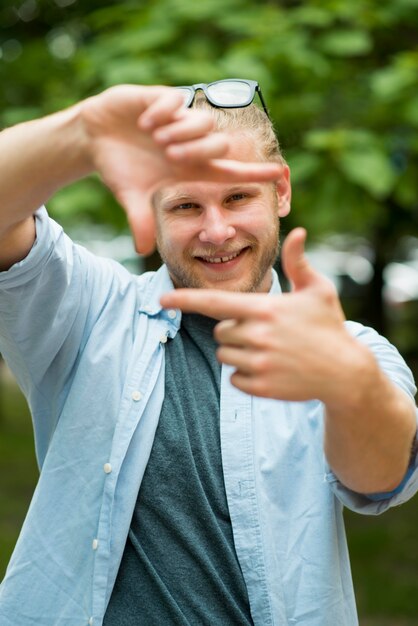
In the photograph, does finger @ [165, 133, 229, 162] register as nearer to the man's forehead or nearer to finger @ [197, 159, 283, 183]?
finger @ [197, 159, 283, 183]

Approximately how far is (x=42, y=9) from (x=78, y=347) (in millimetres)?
4582

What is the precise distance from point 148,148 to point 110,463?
2.52 feet

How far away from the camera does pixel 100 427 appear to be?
76.8 inches

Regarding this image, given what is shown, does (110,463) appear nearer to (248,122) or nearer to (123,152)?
(123,152)

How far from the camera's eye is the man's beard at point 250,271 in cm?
204

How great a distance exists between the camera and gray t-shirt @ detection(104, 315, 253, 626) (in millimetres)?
Result: 1826

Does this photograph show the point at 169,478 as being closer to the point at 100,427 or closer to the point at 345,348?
the point at 100,427

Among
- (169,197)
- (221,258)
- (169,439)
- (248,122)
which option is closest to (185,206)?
(169,197)

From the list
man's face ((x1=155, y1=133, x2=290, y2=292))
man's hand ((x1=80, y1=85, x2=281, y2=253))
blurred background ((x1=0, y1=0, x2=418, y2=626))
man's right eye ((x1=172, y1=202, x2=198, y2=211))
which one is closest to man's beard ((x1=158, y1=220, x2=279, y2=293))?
man's face ((x1=155, y1=133, x2=290, y2=292))

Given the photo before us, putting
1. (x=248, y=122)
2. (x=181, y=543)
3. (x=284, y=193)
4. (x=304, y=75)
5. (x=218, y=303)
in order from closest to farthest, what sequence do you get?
(x=218, y=303) → (x=181, y=543) → (x=248, y=122) → (x=284, y=193) → (x=304, y=75)

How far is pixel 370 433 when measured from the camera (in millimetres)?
1467

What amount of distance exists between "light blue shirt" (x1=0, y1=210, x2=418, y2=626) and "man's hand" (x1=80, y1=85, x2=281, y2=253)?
1.28ft

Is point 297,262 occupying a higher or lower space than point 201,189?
higher

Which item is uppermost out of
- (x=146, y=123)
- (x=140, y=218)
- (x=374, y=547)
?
(x=146, y=123)
